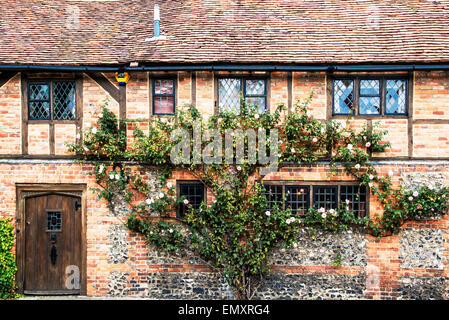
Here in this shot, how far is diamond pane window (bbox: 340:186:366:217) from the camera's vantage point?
7.38 m

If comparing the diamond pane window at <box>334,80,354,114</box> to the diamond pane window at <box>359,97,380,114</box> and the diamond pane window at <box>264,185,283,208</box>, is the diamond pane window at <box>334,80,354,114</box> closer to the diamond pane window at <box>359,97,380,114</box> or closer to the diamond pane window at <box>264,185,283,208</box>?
the diamond pane window at <box>359,97,380,114</box>

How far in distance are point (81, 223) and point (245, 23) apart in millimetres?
6424

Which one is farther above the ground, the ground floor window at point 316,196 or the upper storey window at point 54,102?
the upper storey window at point 54,102

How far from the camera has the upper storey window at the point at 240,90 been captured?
24.6 ft

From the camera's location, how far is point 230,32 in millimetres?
7891

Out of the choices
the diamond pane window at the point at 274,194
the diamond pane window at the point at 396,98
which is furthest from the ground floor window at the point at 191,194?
the diamond pane window at the point at 396,98

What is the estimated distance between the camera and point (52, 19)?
8664 mm

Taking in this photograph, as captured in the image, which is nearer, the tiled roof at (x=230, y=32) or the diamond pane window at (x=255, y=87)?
the tiled roof at (x=230, y=32)

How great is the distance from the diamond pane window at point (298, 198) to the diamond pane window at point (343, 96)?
200 cm

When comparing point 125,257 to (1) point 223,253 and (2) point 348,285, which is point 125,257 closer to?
(1) point 223,253

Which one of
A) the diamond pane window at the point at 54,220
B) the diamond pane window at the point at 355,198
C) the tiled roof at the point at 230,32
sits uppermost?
the tiled roof at the point at 230,32

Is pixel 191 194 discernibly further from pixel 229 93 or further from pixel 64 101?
pixel 64 101

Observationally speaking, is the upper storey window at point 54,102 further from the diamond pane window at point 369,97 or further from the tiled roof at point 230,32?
the diamond pane window at point 369,97

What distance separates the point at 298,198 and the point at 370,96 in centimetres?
291
